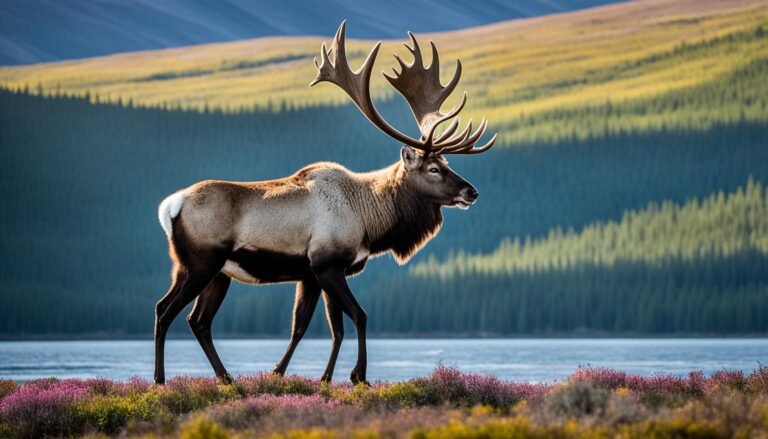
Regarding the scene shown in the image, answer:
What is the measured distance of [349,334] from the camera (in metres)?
152

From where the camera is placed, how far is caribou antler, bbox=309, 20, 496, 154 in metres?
19.3

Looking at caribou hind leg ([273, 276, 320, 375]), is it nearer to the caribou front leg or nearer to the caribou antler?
the caribou front leg

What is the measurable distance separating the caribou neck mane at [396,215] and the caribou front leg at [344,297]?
1043mm

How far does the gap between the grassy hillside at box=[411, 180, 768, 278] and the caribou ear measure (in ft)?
437

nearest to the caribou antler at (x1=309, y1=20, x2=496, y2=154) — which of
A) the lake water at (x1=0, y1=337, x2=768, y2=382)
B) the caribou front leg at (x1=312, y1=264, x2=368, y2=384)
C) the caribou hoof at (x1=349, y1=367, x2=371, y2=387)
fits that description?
the caribou front leg at (x1=312, y1=264, x2=368, y2=384)

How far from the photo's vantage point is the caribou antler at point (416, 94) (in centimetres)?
1931

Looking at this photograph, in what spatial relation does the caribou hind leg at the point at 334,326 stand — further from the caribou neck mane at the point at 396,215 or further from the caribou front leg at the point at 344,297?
the caribou neck mane at the point at 396,215

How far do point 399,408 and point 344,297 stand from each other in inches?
114

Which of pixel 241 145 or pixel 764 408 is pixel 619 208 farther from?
pixel 764 408

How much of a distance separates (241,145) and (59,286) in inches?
1724

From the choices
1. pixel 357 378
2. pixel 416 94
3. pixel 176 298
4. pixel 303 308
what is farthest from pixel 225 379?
pixel 416 94

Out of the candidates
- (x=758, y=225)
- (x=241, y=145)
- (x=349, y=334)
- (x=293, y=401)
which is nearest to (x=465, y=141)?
(x=293, y=401)

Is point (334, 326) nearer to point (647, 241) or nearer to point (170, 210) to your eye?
point (170, 210)

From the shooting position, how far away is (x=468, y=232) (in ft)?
572
